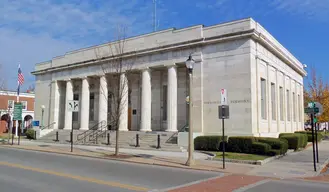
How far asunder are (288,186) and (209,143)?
37.8 ft

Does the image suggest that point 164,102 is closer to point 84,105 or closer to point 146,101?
point 146,101

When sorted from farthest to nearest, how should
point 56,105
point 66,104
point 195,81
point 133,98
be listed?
point 56,105 → point 66,104 → point 133,98 → point 195,81

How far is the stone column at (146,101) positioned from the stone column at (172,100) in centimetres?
242

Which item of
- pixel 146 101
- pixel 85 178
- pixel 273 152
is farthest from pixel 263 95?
pixel 85 178

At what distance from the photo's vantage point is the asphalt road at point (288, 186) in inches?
373

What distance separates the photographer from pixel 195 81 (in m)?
25.9

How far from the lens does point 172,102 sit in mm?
26453

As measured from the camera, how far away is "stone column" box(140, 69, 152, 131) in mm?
27828

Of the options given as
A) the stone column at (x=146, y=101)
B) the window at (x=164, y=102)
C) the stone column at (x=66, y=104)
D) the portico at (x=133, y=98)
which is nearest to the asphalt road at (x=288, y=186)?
the portico at (x=133, y=98)

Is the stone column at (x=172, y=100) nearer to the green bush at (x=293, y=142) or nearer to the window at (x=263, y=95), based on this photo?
the window at (x=263, y=95)

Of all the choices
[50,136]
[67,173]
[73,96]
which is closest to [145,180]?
[67,173]

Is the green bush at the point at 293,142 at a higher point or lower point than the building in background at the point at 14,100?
lower

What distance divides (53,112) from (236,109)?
79.8 ft

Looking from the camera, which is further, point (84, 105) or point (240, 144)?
point (84, 105)
